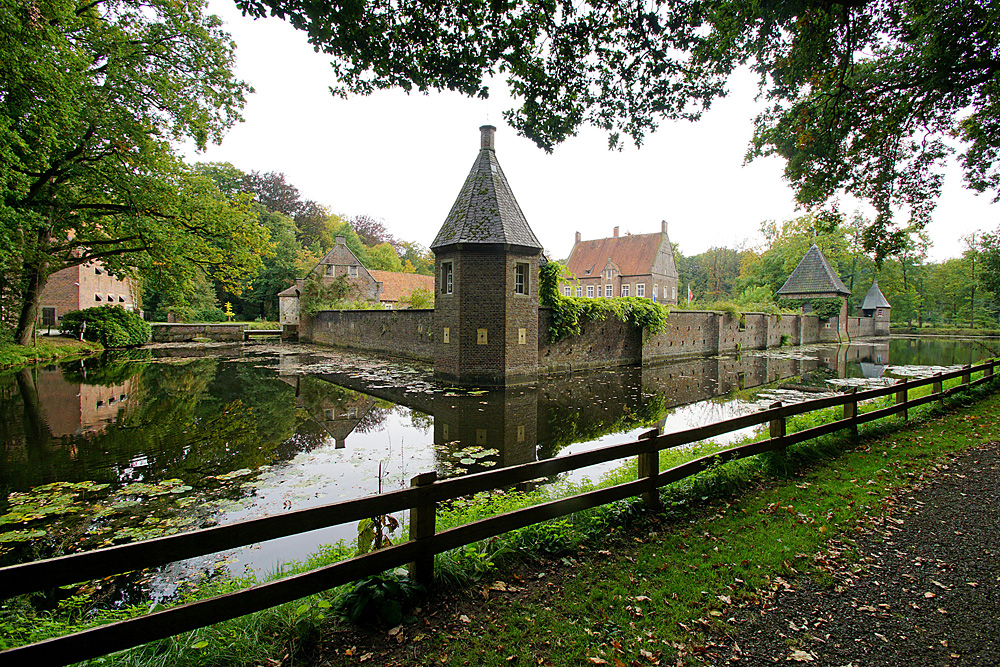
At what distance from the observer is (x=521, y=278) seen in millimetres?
15734

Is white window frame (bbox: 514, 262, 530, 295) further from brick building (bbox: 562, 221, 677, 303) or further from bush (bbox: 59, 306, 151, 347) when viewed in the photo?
brick building (bbox: 562, 221, 677, 303)

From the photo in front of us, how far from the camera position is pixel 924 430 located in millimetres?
7977

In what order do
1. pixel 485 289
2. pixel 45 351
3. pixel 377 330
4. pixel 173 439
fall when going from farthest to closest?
pixel 377 330 → pixel 45 351 → pixel 485 289 → pixel 173 439

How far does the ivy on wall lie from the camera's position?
59.0 feet

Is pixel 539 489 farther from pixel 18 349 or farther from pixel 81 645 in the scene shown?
pixel 18 349

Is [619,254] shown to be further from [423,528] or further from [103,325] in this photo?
[423,528]

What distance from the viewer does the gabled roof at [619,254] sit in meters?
54.7

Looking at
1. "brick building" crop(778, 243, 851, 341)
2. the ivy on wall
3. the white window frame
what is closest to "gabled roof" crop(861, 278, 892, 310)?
"brick building" crop(778, 243, 851, 341)

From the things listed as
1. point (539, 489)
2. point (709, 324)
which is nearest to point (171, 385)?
point (539, 489)

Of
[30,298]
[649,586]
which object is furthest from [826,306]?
[30,298]

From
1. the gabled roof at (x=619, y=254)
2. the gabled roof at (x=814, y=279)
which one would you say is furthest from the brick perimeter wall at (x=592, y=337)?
the gabled roof at (x=619, y=254)

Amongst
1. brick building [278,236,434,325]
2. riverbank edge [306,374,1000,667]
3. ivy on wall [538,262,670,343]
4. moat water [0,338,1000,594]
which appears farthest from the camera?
brick building [278,236,434,325]

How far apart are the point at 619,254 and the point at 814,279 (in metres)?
21.2

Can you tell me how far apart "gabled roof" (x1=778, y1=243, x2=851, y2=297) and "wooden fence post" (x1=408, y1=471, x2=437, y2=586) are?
48.3 m
